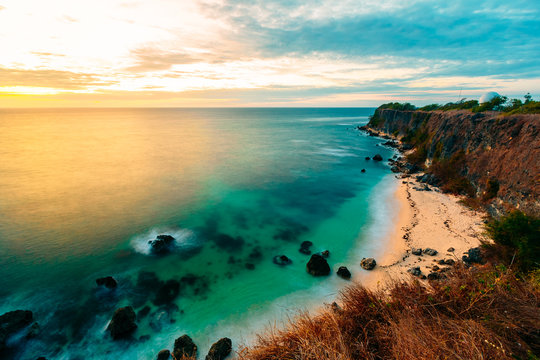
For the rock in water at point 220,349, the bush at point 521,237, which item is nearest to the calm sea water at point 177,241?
the rock in water at point 220,349

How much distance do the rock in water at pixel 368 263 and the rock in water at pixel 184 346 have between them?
49.2 feet

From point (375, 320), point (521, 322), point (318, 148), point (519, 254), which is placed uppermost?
point (521, 322)

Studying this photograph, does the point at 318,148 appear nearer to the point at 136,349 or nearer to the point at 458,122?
the point at 458,122

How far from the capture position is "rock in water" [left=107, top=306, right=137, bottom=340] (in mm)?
15023

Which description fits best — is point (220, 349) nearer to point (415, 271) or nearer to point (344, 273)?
point (344, 273)

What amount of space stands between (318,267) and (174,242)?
15.8m

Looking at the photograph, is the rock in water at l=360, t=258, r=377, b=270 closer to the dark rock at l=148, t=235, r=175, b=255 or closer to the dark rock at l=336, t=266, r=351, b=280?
the dark rock at l=336, t=266, r=351, b=280

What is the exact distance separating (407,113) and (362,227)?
79237 mm

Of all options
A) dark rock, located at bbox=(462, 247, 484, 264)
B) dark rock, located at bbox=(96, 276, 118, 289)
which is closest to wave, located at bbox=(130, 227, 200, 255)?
dark rock, located at bbox=(96, 276, 118, 289)

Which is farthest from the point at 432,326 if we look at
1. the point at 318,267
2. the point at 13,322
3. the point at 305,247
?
the point at 13,322

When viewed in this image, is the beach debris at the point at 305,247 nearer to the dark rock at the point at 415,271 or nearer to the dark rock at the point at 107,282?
the dark rock at the point at 415,271

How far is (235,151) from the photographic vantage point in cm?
7550

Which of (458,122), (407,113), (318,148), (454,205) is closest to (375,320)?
(454,205)

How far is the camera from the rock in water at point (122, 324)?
15.0 m
